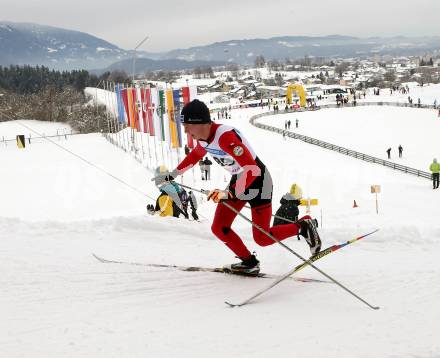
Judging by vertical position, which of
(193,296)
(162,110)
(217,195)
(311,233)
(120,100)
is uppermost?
(120,100)

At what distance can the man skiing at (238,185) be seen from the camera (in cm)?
476

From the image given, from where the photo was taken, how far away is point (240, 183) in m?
4.82

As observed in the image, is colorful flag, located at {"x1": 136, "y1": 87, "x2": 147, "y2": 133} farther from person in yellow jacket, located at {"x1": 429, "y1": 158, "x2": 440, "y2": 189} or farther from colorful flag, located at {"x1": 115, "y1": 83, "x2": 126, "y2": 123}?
person in yellow jacket, located at {"x1": 429, "y1": 158, "x2": 440, "y2": 189}

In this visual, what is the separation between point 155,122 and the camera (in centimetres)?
2464

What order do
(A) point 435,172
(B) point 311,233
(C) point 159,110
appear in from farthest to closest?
(C) point 159,110 → (A) point 435,172 → (B) point 311,233

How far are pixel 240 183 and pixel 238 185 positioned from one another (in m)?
0.04

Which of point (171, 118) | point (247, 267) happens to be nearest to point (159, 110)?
point (171, 118)

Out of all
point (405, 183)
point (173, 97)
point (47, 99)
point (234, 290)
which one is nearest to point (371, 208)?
point (405, 183)

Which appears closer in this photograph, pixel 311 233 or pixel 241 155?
pixel 241 155

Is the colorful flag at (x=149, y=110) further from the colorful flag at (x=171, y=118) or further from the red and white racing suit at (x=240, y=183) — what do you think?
the red and white racing suit at (x=240, y=183)

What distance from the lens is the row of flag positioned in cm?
2216

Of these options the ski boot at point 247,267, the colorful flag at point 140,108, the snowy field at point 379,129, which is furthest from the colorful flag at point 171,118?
the ski boot at point 247,267

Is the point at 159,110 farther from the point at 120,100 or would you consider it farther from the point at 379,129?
the point at 379,129

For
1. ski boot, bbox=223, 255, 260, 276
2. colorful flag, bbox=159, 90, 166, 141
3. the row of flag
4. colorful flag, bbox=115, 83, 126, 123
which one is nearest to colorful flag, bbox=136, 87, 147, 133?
the row of flag
